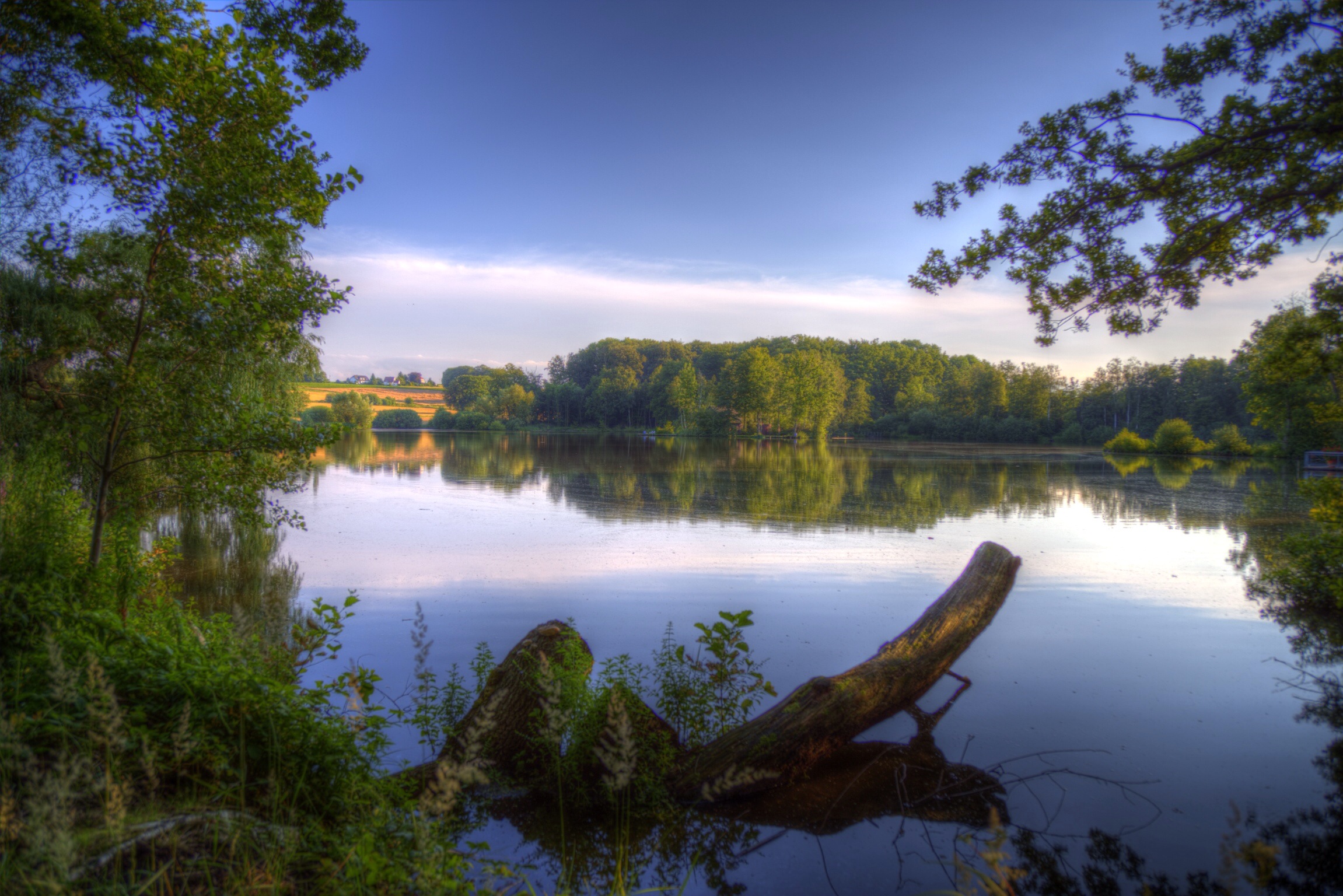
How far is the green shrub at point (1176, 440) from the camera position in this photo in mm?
48688

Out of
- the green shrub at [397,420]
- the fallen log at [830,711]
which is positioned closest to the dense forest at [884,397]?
the green shrub at [397,420]

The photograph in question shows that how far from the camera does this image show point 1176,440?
161 feet

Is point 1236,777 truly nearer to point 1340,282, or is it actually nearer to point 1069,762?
point 1069,762

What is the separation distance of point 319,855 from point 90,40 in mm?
5866

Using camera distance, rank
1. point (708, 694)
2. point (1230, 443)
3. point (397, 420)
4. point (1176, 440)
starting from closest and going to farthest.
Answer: point (708, 694)
point (1230, 443)
point (1176, 440)
point (397, 420)

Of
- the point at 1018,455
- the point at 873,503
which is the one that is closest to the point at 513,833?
the point at 873,503

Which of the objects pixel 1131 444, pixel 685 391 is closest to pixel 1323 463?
pixel 1131 444

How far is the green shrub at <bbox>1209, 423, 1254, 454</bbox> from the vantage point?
146 feet

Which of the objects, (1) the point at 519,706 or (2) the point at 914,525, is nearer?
(1) the point at 519,706

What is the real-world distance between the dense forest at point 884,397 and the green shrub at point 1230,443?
410 cm

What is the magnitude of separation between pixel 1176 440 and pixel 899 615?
2163 inches

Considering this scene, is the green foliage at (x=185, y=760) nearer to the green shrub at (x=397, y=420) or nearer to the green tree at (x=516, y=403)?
the green shrub at (x=397, y=420)

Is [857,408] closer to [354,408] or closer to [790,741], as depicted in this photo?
[354,408]

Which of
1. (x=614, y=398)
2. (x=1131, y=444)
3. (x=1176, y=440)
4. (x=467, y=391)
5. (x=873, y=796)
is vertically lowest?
(x=873, y=796)
